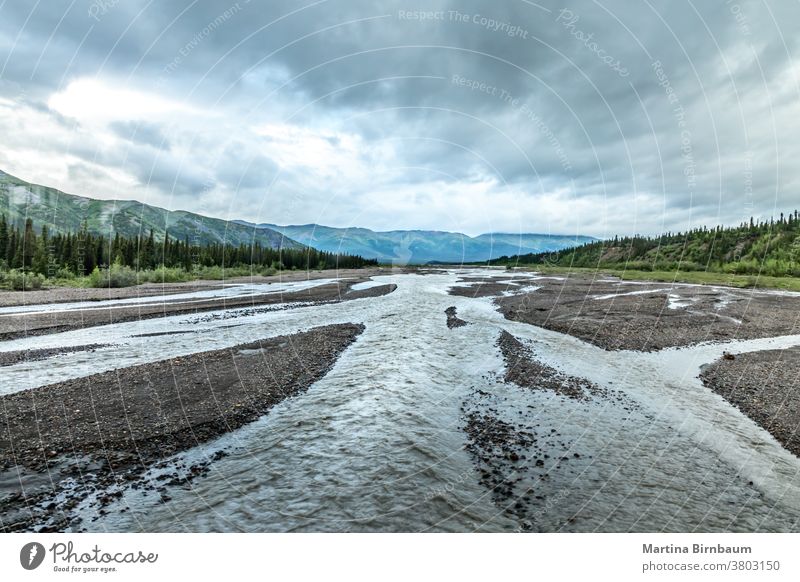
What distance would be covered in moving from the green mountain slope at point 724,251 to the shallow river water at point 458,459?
2987 inches

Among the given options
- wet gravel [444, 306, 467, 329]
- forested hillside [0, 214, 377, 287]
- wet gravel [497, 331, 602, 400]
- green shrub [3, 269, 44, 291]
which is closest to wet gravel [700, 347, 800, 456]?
wet gravel [497, 331, 602, 400]

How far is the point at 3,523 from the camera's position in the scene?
24.9 feet

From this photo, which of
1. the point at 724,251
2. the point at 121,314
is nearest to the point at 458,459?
the point at 121,314

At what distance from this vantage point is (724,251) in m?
117

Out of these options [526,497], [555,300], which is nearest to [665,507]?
[526,497]

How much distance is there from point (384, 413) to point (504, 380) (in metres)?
6.73

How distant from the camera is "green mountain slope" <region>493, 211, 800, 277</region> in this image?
8400 centimetres

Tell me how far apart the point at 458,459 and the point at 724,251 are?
142673mm

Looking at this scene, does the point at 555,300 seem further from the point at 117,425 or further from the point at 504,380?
the point at 117,425

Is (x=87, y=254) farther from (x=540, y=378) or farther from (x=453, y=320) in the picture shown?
(x=540, y=378)

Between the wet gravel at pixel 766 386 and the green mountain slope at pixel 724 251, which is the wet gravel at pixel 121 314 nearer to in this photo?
the wet gravel at pixel 766 386

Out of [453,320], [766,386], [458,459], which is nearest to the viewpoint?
[458,459]

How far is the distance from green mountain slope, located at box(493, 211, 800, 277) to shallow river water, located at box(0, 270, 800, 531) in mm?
75866

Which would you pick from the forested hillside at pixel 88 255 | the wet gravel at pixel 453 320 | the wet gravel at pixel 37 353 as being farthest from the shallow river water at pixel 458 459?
the forested hillside at pixel 88 255
